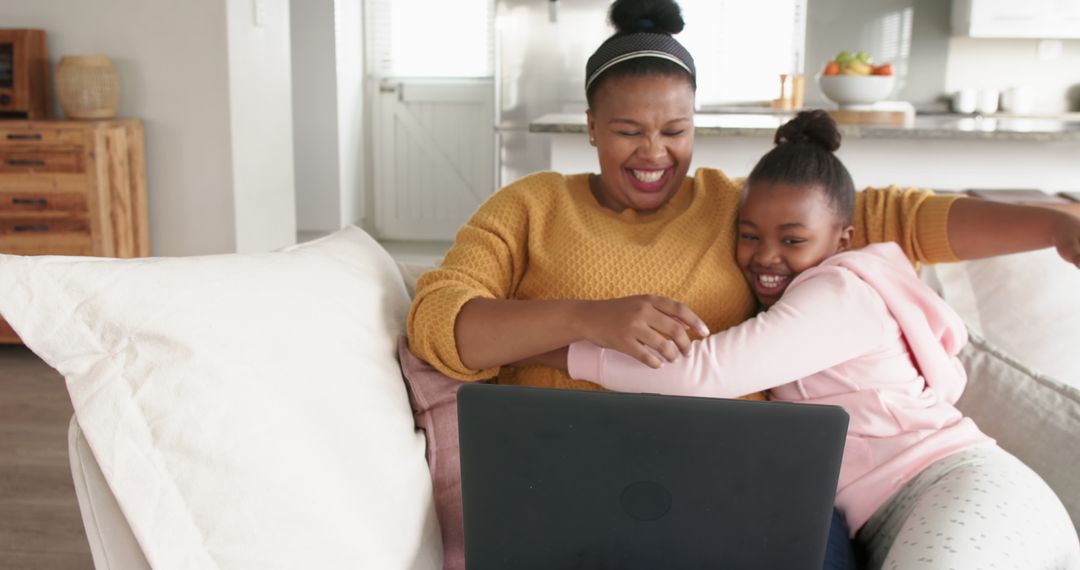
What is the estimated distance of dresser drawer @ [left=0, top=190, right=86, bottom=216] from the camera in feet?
12.0

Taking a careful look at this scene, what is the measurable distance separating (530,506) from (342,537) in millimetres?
251

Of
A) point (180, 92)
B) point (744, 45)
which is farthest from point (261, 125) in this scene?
point (744, 45)

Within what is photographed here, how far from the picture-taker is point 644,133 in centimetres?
155

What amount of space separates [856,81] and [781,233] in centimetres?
238

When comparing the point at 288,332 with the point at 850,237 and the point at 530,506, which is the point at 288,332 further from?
the point at 850,237

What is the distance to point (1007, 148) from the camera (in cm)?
298

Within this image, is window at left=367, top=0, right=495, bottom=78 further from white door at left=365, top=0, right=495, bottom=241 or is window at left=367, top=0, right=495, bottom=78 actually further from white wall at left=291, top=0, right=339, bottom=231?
white wall at left=291, top=0, right=339, bottom=231

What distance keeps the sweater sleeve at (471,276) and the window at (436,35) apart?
4.64 m

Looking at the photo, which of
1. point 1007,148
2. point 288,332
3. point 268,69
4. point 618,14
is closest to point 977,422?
point 618,14

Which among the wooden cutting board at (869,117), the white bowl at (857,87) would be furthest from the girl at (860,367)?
the white bowl at (857,87)

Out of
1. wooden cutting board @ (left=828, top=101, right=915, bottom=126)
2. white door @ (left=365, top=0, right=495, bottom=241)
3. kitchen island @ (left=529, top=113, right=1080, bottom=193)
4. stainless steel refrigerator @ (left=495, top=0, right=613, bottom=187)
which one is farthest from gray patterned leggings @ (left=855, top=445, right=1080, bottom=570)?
white door @ (left=365, top=0, right=495, bottom=241)

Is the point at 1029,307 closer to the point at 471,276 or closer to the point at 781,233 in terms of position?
the point at 781,233

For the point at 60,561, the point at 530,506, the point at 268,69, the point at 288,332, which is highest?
the point at 268,69

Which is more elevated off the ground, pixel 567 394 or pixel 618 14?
pixel 618 14
